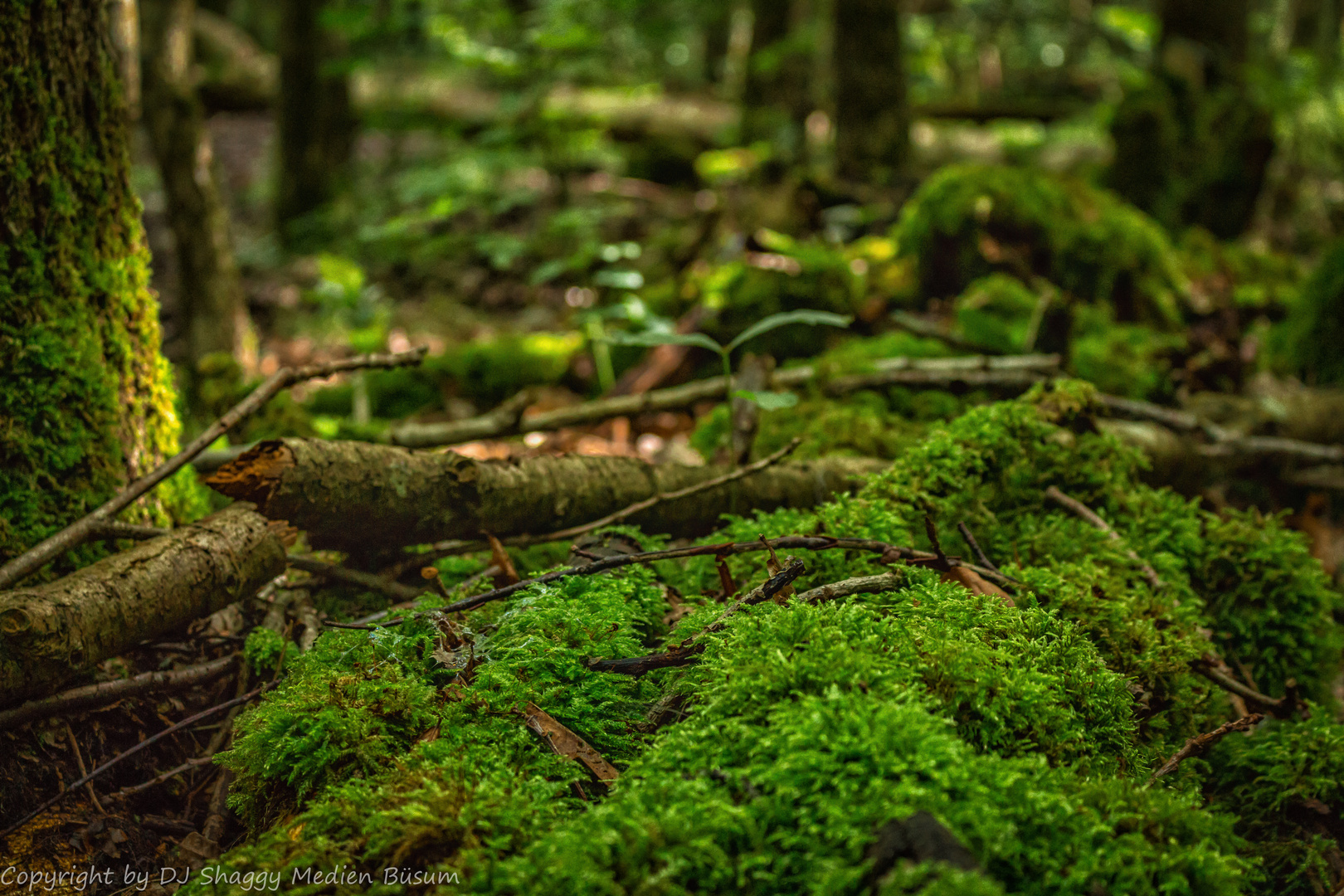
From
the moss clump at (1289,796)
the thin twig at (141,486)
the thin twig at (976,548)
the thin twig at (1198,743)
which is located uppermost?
the thin twig at (141,486)

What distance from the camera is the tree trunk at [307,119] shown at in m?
9.23

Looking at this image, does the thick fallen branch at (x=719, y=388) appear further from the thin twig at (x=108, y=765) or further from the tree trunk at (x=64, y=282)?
the thin twig at (x=108, y=765)

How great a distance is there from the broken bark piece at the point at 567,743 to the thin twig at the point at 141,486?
112 cm

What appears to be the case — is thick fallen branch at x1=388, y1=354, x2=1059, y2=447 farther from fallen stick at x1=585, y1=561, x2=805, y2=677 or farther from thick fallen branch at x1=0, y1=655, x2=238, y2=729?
Result: fallen stick at x1=585, y1=561, x2=805, y2=677

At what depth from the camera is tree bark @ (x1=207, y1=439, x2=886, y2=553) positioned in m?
2.13

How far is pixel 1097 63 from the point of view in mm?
16422

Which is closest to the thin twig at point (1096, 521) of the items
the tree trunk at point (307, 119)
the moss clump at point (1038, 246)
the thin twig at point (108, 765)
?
the thin twig at point (108, 765)

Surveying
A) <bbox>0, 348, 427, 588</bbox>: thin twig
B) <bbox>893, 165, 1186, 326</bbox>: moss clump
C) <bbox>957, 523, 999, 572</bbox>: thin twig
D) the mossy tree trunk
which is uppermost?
the mossy tree trunk

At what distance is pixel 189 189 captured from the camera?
5.19m

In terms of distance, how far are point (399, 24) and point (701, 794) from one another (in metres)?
8.67

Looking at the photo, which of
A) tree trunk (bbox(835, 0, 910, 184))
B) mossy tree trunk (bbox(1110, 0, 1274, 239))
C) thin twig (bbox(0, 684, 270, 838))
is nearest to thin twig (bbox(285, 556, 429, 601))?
thin twig (bbox(0, 684, 270, 838))

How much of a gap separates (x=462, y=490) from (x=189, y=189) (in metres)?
4.16

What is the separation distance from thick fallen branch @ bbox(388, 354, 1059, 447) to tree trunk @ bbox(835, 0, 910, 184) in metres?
4.06
